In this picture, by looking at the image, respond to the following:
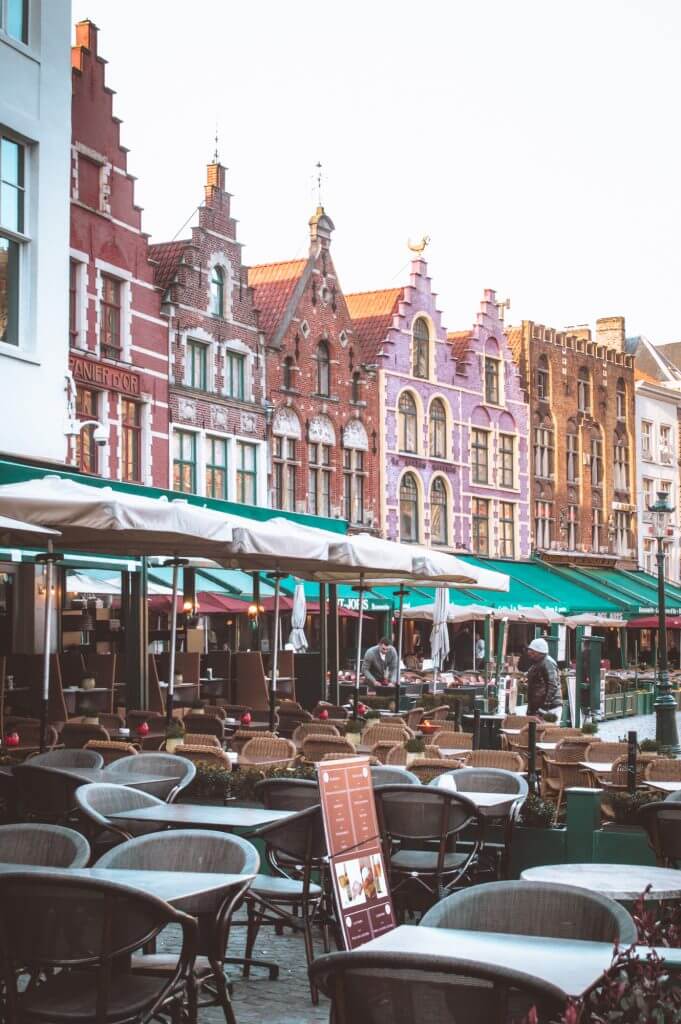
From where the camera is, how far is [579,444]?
5194 cm

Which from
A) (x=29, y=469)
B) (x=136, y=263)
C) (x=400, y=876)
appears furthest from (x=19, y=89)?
(x=400, y=876)

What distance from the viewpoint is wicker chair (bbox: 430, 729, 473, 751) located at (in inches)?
537

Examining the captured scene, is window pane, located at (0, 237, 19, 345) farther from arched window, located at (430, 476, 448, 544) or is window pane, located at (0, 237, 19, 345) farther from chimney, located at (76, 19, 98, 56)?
arched window, located at (430, 476, 448, 544)

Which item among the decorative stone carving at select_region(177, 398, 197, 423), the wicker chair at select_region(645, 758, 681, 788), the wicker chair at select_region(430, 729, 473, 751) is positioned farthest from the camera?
the decorative stone carving at select_region(177, 398, 197, 423)

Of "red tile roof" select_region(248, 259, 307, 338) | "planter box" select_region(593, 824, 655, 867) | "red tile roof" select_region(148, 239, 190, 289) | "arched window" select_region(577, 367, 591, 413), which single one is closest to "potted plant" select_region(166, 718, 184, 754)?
"planter box" select_region(593, 824, 655, 867)

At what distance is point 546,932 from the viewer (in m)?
4.82

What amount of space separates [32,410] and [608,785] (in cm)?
1035

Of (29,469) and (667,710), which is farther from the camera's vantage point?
(667,710)

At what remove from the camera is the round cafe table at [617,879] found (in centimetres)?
596

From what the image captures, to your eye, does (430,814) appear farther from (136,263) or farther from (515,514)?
(515,514)

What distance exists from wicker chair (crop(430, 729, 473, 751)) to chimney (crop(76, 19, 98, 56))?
2006cm

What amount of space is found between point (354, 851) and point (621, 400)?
165 ft

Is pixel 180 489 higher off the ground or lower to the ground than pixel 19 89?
lower

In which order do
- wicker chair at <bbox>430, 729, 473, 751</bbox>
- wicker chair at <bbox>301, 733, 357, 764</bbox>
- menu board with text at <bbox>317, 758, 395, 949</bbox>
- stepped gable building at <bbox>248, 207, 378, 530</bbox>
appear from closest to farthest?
menu board with text at <bbox>317, 758, 395, 949</bbox> → wicker chair at <bbox>301, 733, 357, 764</bbox> → wicker chair at <bbox>430, 729, 473, 751</bbox> → stepped gable building at <bbox>248, 207, 378, 530</bbox>
